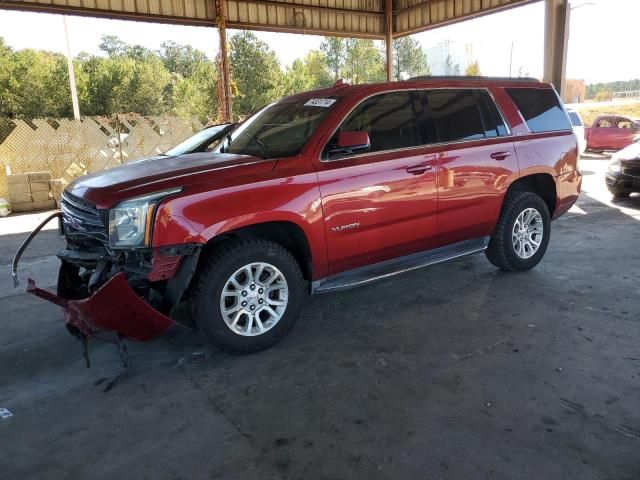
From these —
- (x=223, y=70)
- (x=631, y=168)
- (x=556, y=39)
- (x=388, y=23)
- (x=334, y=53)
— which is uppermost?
(x=334, y=53)

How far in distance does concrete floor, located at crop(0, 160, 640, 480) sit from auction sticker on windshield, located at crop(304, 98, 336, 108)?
5.98 ft

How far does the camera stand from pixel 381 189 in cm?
415

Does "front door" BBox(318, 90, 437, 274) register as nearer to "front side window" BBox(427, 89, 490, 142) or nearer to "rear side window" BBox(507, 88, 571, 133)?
"front side window" BBox(427, 89, 490, 142)

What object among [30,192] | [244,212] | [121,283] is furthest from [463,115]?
[30,192]

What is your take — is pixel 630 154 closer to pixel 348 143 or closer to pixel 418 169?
pixel 418 169

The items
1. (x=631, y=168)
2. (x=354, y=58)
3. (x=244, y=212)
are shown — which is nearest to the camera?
(x=244, y=212)

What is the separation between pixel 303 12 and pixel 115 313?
12.2m

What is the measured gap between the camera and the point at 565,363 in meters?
3.45

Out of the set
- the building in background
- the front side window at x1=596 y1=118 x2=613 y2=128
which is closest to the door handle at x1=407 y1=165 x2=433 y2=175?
the front side window at x1=596 y1=118 x2=613 y2=128

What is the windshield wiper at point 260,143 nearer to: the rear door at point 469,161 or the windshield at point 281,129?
the windshield at point 281,129

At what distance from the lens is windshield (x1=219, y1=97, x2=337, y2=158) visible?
4055 mm

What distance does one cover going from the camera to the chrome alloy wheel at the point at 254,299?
364cm

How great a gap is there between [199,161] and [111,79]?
4673 centimetres

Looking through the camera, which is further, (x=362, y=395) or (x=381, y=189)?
(x=381, y=189)
